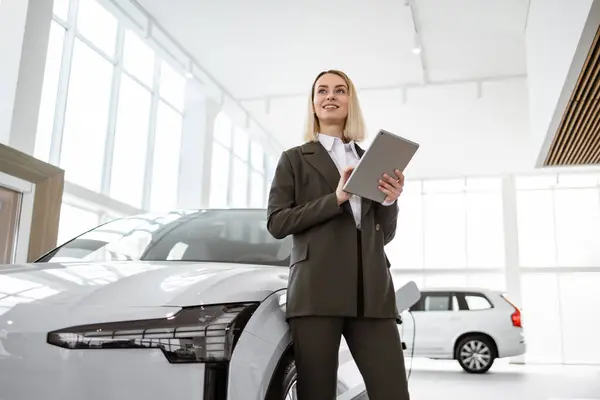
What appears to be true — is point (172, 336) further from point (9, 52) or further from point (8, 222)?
point (9, 52)

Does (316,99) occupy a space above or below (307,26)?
below

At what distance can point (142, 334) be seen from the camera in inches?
47.7

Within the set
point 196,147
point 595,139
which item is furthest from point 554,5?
point 196,147

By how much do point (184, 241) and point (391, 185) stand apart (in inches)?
38.1

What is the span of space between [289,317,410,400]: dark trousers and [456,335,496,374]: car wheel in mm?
6953

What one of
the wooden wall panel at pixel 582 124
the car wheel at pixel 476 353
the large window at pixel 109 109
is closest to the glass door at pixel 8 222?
the large window at pixel 109 109

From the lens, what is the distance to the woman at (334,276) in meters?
1.49

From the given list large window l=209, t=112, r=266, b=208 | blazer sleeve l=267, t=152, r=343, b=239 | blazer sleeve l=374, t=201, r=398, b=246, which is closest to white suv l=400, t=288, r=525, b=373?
large window l=209, t=112, r=266, b=208

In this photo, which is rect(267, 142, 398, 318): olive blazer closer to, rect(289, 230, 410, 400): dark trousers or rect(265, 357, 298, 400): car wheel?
rect(289, 230, 410, 400): dark trousers

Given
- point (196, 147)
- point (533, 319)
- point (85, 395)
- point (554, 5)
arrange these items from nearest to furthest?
point (85, 395) < point (554, 5) < point (196, 147) < point (533, 319)

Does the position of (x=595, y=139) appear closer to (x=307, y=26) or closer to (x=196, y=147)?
(x=307, y=26)

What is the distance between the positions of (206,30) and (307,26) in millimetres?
1407

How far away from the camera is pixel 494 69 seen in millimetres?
8898

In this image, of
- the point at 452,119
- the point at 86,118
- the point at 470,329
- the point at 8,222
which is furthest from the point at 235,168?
the point at 8,222
